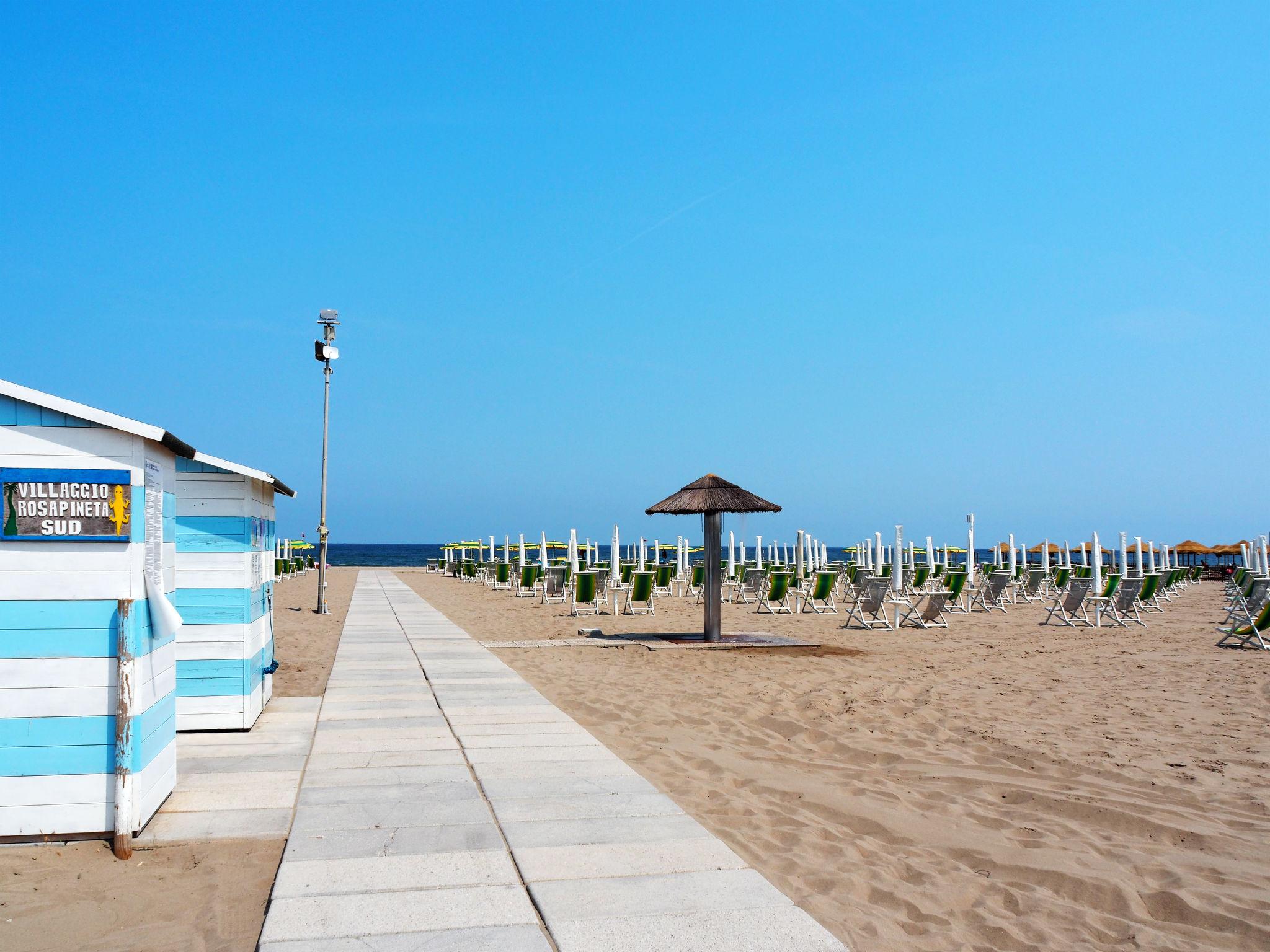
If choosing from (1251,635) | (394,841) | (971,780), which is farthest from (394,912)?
(1251,635)

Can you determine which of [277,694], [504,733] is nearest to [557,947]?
[504,733]

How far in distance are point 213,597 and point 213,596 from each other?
0.01 meters

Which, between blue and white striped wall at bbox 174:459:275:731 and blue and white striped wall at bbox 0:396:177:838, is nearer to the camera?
blue and white striped wall at bbox 0:396:177:838

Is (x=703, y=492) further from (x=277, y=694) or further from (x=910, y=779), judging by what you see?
(x=910, y=779)

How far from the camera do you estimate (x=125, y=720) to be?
3639 mm

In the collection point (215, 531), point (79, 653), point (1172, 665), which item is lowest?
A: point (1172, 665)

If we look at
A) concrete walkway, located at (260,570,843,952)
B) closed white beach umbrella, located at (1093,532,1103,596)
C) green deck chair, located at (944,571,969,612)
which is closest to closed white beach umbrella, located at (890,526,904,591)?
green deck chair, located at (944,571,969,612)

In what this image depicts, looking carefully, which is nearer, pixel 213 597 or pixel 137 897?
pixel 137 897

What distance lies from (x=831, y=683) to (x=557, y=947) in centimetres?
578

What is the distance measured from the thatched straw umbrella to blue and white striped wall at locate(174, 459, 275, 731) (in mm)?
5587

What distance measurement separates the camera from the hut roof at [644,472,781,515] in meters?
10.5

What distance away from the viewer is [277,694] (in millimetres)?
7328

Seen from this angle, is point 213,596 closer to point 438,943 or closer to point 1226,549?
point 438,943

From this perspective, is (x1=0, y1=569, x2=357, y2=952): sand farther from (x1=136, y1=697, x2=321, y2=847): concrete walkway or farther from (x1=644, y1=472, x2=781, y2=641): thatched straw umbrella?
(x1=644, y1=472, x2=781, y2=641): thatched straw umbrella
